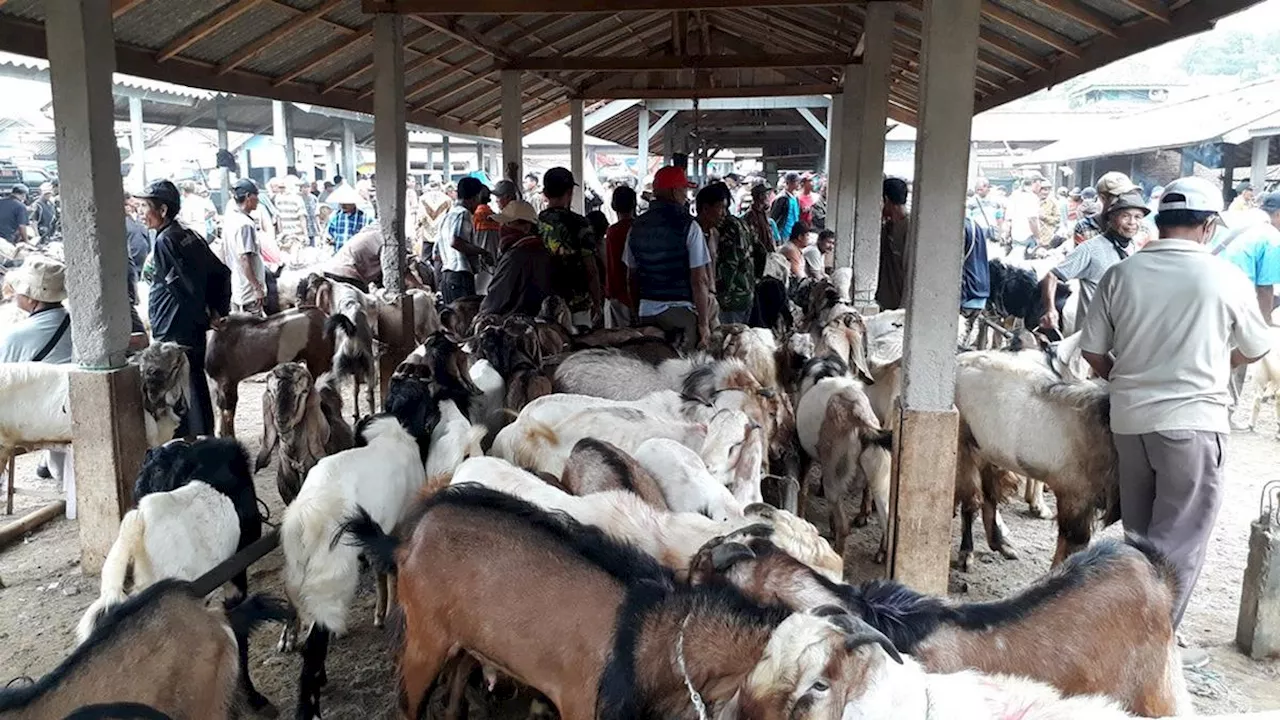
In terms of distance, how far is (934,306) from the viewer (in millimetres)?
4746

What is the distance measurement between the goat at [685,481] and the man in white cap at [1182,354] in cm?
195

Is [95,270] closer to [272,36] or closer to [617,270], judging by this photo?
[272,36]

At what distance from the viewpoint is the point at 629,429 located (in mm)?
5016

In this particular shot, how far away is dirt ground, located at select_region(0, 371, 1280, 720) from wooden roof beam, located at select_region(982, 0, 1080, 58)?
14.0 feet

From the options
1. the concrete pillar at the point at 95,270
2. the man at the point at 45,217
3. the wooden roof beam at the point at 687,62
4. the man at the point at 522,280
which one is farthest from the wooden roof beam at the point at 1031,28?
the man at the point at 45,217

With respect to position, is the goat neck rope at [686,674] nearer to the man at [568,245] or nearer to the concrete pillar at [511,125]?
the man at [568,245]

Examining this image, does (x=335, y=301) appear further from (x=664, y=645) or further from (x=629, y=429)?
(x=664, y=645)

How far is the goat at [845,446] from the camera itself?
5.40 m

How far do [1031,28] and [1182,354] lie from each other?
5.42 metres

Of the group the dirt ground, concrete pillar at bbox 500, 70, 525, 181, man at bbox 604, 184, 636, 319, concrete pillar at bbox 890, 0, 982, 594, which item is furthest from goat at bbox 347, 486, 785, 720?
concrete pillar at bbox 500, 70, 525, 181

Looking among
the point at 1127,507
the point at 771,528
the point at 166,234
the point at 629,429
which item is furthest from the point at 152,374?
the point at 1127,507

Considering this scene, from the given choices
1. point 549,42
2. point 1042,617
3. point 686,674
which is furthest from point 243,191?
point 1042,617

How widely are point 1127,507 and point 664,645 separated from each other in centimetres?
288

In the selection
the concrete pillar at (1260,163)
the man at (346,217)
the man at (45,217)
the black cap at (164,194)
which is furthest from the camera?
the man at (45,217)
